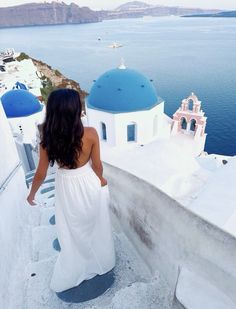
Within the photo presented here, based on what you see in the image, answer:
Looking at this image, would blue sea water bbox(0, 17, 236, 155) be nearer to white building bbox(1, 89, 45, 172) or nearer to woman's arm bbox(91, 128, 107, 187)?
white building bbox(1, 89, 45, 172)

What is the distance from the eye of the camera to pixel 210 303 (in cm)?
211

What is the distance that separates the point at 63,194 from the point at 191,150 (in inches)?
481

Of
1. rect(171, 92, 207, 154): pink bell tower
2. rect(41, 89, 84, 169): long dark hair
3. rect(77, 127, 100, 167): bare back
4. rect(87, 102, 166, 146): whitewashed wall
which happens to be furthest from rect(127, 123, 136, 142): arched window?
rect(41, 89, 84, 169): long dark hair

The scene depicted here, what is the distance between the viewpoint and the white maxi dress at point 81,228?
2420mm

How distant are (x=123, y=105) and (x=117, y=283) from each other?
26.3 feet

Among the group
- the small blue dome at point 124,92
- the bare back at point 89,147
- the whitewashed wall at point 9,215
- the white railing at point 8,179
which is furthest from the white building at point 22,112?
the bare back at point 89,147

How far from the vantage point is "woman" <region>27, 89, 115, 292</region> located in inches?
79.0

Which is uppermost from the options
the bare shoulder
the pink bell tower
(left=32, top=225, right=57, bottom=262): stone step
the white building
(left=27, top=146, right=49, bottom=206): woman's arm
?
the bare shoulder

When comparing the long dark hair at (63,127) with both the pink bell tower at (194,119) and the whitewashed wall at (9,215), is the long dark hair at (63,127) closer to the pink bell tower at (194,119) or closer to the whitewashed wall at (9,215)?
the whitewashed wall at (9,215)

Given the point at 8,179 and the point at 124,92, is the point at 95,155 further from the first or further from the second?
the point at 124,92

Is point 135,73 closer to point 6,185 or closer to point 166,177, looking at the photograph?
point 166,177

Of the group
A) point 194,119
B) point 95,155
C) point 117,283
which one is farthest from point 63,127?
point 194,119

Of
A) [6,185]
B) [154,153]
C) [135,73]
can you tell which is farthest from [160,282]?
[135,73]

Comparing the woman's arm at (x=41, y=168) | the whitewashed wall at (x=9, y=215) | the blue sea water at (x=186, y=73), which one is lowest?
the blue sea water at (x=186, y=73)
